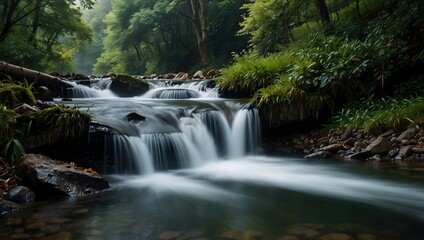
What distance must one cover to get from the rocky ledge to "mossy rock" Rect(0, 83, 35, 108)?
5.13 meters

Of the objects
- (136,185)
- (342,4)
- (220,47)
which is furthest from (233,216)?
(220,47)

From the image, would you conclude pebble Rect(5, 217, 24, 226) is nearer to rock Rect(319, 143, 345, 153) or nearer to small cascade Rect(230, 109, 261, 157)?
small cascade Rect(230, 109, 261, 157)

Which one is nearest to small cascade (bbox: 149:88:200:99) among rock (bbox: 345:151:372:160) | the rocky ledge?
the rocky ledge

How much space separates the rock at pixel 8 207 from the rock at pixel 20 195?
140 mm

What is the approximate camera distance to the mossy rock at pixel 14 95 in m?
5.66

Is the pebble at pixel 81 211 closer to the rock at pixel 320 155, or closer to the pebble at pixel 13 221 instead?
the pebble at pixel 13 221

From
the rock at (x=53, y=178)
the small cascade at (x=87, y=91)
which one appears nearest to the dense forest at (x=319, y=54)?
the small cascade at (x=87, y=91)

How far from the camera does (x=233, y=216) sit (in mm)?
3154

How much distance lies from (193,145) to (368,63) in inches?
153

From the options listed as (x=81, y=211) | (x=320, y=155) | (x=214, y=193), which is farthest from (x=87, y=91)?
(x=81, y=211)

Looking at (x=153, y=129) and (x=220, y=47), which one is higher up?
(x=220, y=47)

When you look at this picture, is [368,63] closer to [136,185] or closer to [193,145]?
[193,145]

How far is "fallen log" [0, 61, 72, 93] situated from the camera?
7954 millimetres

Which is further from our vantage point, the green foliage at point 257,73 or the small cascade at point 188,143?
the green foliage at point 257,73
